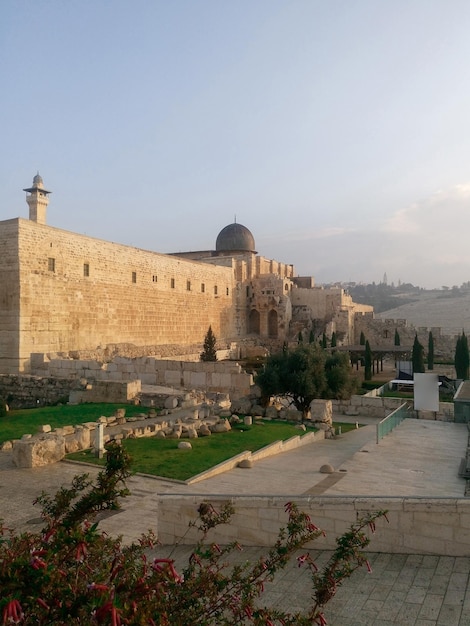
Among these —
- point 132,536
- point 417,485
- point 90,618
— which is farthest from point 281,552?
point 417,485

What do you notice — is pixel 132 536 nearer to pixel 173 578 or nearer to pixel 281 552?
pixel 281 552

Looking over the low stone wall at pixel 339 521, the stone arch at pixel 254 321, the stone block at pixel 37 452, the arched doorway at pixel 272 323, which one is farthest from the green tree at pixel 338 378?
the stone arch at pixel 254 321

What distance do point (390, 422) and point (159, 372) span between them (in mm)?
8135

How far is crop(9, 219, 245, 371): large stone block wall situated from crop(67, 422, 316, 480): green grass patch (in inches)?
391

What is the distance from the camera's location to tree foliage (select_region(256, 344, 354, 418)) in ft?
47.8

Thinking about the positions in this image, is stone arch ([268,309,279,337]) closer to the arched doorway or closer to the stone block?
the arched doorway

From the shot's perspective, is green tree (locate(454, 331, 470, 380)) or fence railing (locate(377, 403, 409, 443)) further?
green tree (locate(454, 331, 470, 380))

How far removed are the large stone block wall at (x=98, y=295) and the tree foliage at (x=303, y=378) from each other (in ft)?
27.6

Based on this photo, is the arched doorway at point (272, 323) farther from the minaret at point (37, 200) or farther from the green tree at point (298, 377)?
the green tree at point (298, 377)

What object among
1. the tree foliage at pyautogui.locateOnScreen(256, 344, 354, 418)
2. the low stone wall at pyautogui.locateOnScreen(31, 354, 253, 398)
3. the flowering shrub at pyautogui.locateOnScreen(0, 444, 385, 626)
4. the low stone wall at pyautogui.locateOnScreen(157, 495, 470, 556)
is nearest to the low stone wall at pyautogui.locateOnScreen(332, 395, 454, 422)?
the tree foliage at pyautogui.locateOnScreen(256, 344, 354, 418)

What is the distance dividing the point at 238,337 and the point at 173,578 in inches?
1276

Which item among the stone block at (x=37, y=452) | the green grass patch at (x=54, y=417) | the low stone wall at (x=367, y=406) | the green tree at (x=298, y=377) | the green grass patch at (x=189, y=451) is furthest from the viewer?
the low stone wall at (x=367, y=406)

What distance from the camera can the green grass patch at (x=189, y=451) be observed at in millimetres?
7598

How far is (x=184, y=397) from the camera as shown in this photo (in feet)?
43.4
